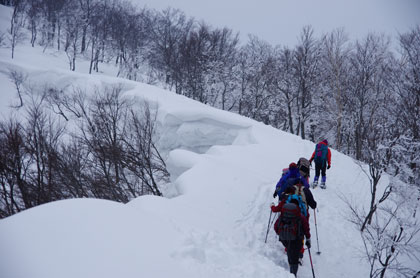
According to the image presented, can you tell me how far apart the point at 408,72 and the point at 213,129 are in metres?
14.5

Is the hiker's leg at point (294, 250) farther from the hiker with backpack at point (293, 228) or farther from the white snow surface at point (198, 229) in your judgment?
the white snow surface at point (198, 229)

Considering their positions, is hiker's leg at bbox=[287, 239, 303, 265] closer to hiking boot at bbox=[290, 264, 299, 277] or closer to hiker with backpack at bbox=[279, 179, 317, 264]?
hiking boot at bbox=[290, 264, 299, 277]

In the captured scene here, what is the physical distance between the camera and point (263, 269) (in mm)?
3750

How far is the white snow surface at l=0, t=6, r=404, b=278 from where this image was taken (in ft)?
8.68

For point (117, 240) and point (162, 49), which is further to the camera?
point (162, 49)

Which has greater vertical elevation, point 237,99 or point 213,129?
point 237,99

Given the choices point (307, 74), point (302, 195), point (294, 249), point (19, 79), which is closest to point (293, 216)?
point (294, 249)

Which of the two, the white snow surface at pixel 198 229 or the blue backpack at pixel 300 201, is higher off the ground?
the blue backpack at pixel 300 201

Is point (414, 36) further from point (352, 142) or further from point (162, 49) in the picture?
→ point (162, 49)

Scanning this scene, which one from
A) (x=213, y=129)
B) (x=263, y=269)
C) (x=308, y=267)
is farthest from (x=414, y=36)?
(x=263, y=269)

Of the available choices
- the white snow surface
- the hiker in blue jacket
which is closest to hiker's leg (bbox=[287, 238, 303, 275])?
the white snow surface

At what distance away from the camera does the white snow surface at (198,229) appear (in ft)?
8.68

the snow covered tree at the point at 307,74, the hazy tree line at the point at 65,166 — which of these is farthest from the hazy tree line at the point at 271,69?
the hazy tree line at the point at 65,166

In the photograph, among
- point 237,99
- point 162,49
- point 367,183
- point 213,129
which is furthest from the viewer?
point 162,49
